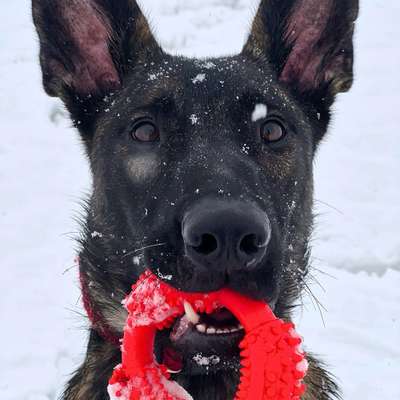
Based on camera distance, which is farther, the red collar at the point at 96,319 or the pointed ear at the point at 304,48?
the pointed ear at the point at 304,48

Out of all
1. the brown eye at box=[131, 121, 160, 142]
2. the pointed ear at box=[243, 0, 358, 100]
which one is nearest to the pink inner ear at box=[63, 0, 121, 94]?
the brown eye at box=[131, 121, 160, 142]

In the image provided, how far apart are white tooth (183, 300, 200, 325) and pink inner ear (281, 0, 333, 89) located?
1707 mm

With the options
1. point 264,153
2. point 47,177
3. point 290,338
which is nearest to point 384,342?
point 264,153

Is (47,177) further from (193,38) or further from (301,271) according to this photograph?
(301,271)

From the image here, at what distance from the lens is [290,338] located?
2.41 metres

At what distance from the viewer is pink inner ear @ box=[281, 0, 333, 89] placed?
11.9 ft

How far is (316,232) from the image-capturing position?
442 cm

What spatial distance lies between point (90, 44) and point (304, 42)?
1.22 metres

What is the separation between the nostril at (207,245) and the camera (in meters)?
2.35

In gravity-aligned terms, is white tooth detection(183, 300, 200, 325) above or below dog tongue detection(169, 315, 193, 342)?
above

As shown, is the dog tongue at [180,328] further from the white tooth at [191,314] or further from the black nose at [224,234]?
the black nose at [224,234]

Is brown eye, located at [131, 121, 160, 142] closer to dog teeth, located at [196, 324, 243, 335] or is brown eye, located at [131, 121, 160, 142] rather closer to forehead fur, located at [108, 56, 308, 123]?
forehead fur, located at [108, 56, 308, 123]

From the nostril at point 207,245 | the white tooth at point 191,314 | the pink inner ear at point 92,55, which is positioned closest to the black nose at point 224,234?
the nostril at point 207,245

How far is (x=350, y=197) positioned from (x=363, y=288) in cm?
153
